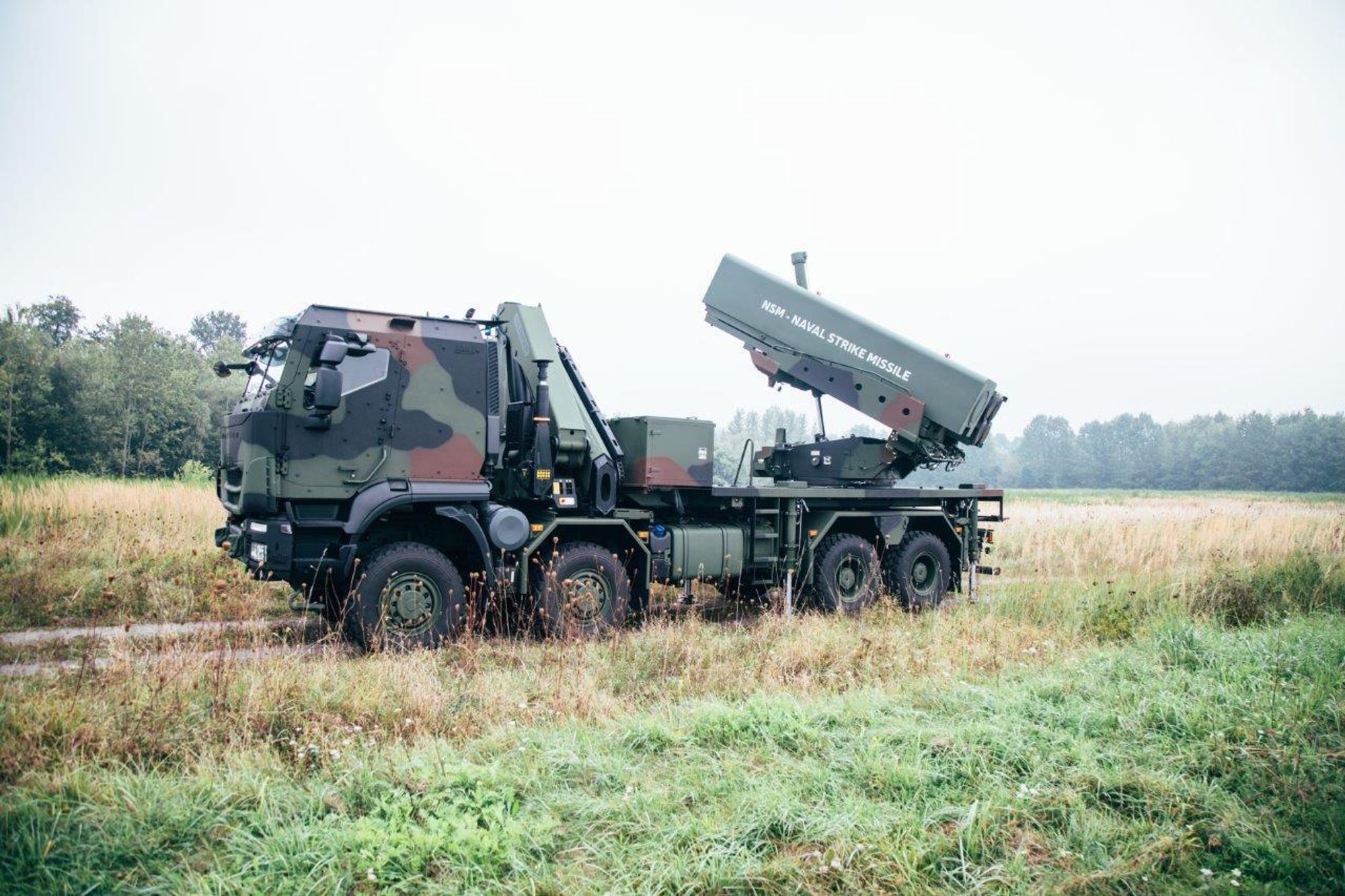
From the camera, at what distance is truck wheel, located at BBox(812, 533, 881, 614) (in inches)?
400

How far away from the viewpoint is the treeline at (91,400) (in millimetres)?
8477

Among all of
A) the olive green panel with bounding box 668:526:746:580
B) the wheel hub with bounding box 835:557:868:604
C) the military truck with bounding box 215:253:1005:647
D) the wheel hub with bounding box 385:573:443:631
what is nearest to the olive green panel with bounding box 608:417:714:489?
the military truck with bounding box 215:253:1005:647

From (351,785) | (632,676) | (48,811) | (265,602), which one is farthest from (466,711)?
(265,602)

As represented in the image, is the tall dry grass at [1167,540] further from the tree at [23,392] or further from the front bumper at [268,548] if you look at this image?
the tree at [23,392]

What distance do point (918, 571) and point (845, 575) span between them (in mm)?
1341

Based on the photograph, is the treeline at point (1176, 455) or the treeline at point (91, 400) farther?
the treeline at point (1176, 455)

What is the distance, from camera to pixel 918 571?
443 inches

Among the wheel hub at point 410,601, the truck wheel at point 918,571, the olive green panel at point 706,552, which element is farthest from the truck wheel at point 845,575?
the wheel hub at point 410,601

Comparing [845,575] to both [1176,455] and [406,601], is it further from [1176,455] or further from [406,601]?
[1176,455]

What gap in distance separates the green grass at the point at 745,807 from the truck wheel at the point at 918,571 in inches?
216

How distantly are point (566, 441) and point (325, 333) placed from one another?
8.23ft

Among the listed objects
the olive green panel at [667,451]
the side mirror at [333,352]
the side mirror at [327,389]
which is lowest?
the olive green panel at [667,451]

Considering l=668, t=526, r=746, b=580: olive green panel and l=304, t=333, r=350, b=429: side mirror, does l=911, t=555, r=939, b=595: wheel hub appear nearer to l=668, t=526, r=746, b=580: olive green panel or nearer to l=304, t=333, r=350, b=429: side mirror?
l=668, t=526, r=746, b=580: olive green panel

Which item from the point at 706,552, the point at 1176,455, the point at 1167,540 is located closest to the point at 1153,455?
the point at 1176,455
